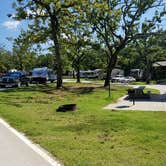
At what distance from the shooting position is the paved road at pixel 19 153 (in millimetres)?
8188

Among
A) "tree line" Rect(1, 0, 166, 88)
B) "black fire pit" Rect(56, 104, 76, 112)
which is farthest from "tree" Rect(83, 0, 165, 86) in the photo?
"black fire pit" Rect(56, 104, 76, 112)

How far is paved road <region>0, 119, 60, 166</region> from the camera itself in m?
8.19

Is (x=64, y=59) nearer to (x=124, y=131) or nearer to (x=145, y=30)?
(x=145, y=30)

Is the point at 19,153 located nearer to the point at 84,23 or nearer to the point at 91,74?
the point at 84,23

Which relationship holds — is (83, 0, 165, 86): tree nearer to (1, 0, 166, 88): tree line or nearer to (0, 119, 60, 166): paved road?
(1, 0, 166, 88): tree line

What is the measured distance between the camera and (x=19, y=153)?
30.0 feet

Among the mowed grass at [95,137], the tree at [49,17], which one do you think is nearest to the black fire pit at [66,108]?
the mowed grass at [95,137]

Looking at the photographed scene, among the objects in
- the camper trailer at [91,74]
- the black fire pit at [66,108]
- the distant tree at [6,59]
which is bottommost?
the camper trailer at [91,74]

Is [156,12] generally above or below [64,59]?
above

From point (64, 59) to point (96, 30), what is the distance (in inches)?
860

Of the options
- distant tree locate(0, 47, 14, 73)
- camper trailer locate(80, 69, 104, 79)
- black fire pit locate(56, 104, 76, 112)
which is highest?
distant tree locate(0, 47, 14, 73)

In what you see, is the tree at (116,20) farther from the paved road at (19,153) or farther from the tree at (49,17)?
the paved road at (19,153)

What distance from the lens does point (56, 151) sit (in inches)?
363

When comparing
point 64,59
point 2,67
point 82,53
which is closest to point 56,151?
point 82,53
